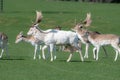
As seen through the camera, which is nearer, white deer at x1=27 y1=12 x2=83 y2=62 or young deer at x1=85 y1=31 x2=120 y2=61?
white deer at x1=27 y1=12 x2=83 y2=62

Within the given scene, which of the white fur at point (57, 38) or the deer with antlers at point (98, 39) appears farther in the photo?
the deer with antlers at point (98, 39)

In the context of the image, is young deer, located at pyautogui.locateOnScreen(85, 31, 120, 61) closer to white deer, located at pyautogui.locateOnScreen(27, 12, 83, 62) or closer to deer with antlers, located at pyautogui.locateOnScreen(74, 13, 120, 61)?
deer with antlers, located at pyautogui.locateOnScreen(74, 13, 120, 61)

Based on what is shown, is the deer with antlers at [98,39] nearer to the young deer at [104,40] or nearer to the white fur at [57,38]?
the young deer at [104,40]

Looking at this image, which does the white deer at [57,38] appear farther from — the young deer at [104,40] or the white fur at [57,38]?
the young deer at [104,40]

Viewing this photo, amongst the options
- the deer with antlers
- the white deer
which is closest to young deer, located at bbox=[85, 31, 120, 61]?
the deer with antlers

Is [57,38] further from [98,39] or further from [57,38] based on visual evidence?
[98,39]

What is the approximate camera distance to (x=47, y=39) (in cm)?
2320

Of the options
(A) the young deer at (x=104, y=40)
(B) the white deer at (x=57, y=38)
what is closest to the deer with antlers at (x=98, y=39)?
(A) the young deer at (x=104, y=40)

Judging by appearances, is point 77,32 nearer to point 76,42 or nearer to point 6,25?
point 76,42

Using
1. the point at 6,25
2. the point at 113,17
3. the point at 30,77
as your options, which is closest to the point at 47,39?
the point at 30,77

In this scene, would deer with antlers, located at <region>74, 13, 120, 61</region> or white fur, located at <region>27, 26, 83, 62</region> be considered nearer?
white fur, located at <region>27, 26, 83, 62</region>

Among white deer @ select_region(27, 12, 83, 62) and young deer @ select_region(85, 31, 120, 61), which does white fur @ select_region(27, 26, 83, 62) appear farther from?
young deer @ select_region(85, 31, 120, 61)

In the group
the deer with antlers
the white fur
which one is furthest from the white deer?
the deer with antlers

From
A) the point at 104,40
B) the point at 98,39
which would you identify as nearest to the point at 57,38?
the point at 98,39
